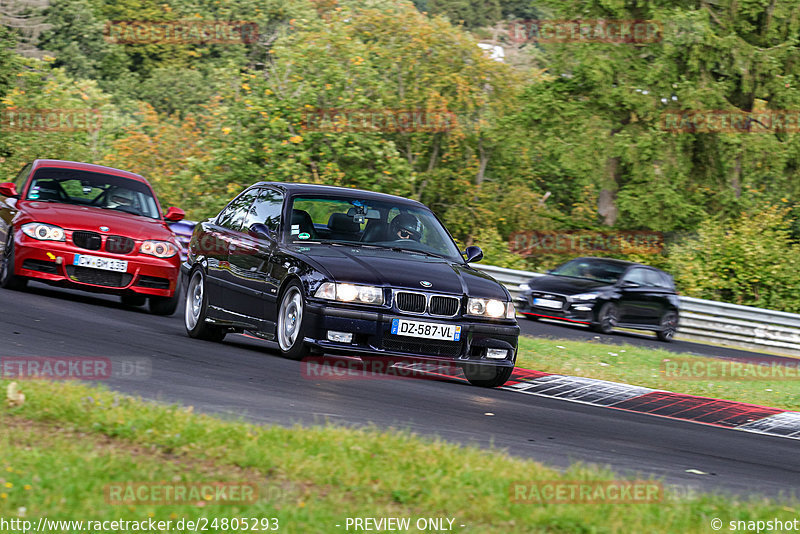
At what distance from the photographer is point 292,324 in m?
9.75

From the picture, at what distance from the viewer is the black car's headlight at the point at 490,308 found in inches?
378

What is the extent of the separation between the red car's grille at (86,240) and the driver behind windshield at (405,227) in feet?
13.9

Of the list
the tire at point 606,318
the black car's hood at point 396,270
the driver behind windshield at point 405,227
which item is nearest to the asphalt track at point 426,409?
the black car's hood at point 396,270

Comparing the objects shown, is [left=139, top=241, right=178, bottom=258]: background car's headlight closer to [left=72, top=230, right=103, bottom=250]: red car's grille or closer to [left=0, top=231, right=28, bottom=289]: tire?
[left=72, top=230, right=103, bottom=250]: red car's grille

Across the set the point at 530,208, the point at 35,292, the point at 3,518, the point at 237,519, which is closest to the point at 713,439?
the point at 237,519

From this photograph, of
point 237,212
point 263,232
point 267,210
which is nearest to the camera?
point 263,232

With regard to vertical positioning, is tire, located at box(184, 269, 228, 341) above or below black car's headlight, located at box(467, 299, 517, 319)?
below

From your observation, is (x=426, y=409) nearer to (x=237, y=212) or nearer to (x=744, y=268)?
(x=237, y=212)

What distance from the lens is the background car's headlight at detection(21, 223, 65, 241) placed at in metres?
13.0

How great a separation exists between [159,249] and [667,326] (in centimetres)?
1263

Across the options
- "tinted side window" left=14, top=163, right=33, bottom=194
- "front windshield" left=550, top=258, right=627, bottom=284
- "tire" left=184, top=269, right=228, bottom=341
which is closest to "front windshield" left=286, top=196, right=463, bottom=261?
"tire" left=184, top=269, right=228, bottom=341

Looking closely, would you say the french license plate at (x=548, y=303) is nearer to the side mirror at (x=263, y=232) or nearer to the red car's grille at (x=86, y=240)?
the red car's grille at (x=86, y=240)

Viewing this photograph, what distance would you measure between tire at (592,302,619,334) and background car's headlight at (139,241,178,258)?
10359mm

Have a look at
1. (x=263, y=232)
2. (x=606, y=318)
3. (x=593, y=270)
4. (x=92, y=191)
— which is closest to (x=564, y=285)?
(x=606, y=318)
